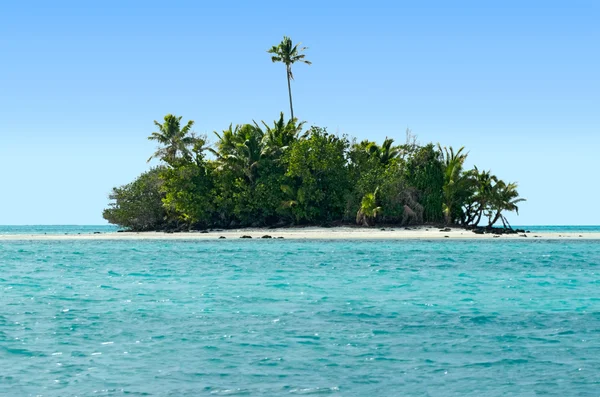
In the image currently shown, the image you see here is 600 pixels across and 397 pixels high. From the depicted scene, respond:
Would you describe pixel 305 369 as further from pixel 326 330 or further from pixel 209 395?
pixel 326 330

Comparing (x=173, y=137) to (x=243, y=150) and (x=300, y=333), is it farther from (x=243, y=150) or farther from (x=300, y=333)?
(x=300, y=333)

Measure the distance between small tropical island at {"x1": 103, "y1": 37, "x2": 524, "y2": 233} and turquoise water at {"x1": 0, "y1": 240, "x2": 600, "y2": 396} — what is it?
113ft

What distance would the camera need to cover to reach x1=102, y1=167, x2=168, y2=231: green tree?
69625 mm

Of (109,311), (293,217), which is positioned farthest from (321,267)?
(293,217)

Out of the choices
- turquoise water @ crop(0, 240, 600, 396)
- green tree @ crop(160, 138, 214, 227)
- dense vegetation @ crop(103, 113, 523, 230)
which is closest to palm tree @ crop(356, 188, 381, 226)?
dense vegetation @ crop(103, 113, 523, 230)

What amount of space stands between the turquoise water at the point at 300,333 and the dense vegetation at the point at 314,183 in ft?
113

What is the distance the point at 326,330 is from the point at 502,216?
172ft

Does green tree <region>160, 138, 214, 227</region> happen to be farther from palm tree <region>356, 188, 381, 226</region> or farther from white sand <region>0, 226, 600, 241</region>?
palm tree <region>356, 188, 381, 226</region>

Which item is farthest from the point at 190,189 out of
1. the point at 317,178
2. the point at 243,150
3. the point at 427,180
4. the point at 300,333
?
the point at 300,333

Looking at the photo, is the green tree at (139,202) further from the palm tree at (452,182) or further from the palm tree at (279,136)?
the palm tree at (452,182)

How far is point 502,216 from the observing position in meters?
63.3

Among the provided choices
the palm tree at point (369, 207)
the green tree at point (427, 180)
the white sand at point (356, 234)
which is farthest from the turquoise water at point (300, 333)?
the green tree at point (427, 180)

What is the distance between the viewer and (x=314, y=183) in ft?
206

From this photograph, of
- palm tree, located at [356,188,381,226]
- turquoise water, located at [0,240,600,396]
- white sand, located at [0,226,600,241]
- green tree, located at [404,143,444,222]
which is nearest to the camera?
turquoise water, located at [0,240,600,396]
